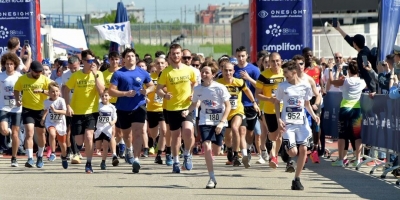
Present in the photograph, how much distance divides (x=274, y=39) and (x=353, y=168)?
161 inches

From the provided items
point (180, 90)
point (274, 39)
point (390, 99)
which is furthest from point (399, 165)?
point (274, 39)

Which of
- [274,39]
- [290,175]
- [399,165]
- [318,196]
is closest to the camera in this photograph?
[318,196]

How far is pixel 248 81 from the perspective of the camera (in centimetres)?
1834

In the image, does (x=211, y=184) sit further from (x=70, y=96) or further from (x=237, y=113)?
(x=70, y=96)

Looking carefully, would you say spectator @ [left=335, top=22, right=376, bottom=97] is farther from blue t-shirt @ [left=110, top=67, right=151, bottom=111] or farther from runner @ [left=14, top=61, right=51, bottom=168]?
runner @ [left=14, top=61, right=51, bottom=168]

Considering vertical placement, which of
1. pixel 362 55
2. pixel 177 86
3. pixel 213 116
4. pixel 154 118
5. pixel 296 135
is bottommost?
pixel 154 118

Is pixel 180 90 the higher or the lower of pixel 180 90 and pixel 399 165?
the higher

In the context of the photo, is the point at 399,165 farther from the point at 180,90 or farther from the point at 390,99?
the point at 180,90

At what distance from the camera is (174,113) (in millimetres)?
16078

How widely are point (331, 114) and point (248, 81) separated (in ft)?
9.65

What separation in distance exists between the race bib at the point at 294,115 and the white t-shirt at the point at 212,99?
1.13 m

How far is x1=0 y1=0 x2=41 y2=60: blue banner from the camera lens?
858 inches

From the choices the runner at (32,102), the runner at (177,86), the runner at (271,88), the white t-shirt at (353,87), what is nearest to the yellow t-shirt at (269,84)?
the runner at (271,88)

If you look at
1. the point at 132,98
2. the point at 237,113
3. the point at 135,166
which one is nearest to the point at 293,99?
the point at 237,113
